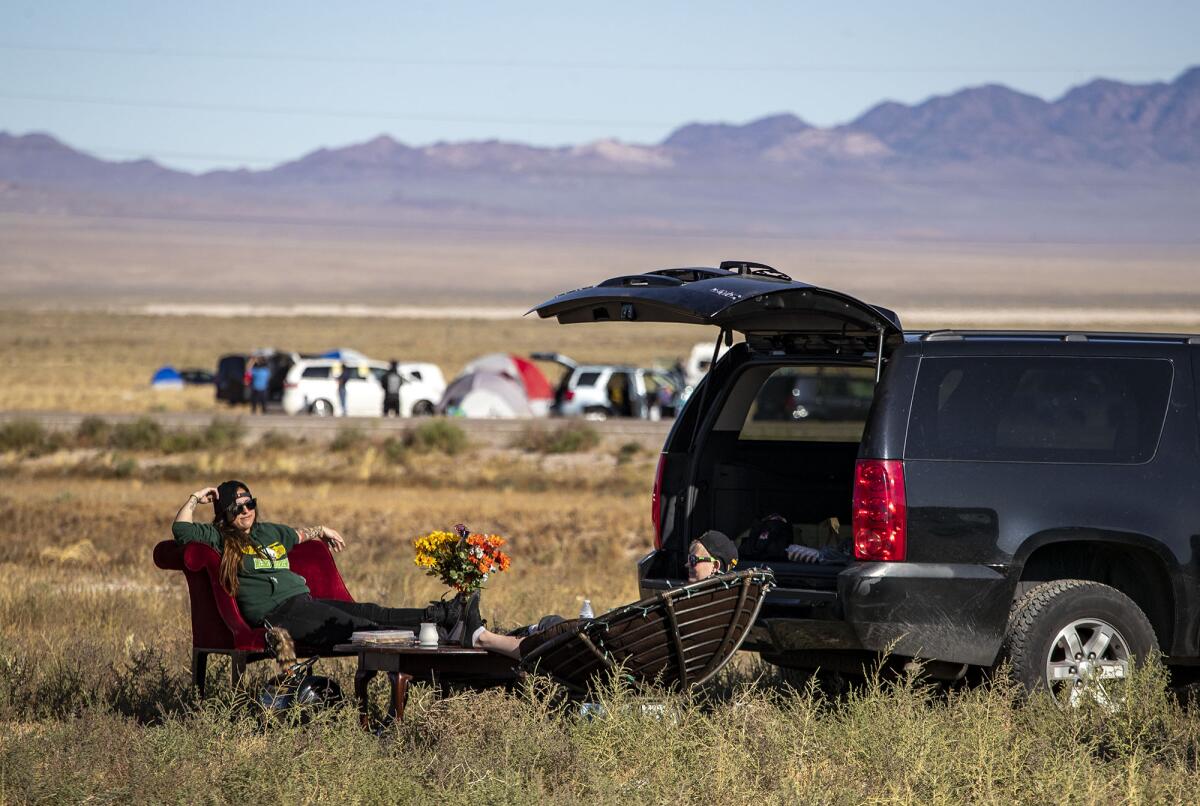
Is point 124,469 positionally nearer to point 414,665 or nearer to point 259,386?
point 259,386

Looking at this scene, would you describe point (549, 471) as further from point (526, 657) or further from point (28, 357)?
point (28, 357)

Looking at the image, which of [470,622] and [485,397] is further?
[485,397]

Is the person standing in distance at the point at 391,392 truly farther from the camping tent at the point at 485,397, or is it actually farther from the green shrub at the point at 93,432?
the green shrub at the point at 93,432

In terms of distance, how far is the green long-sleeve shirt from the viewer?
7.74 meters

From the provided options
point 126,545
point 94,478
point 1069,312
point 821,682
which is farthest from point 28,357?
point 1069,312

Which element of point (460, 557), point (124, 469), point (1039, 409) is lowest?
point (124, 469)

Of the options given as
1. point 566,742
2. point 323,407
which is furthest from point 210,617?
point 323,407

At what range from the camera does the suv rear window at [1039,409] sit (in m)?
7.20

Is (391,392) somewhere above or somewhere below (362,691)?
below

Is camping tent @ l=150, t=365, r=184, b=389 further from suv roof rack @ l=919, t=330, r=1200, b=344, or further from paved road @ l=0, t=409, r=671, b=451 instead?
suv roof rack @ l=919, t=330, r=1200, b=344

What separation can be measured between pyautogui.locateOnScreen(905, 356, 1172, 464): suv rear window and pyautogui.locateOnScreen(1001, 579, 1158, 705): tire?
0.58m

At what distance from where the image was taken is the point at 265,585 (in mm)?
7797

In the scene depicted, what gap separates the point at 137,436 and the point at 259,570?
71.2 feet

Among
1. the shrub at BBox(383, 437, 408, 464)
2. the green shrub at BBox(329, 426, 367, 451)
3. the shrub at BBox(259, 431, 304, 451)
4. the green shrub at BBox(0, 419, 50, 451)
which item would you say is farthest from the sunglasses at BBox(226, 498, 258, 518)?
the green shrub at BBox(0, 419, 50, 451)
